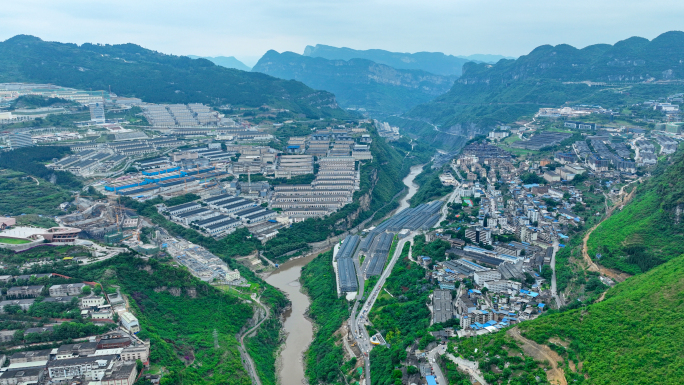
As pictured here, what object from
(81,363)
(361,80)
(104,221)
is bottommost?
(81,363)

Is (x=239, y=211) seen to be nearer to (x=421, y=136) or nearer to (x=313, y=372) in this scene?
(x=313, y=372)

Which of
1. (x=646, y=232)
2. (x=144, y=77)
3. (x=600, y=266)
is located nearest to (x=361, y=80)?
(x=144, y=77)

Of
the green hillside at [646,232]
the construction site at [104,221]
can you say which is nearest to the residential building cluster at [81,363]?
the construction site at [104,221]

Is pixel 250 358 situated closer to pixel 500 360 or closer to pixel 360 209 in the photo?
pixel 500 360

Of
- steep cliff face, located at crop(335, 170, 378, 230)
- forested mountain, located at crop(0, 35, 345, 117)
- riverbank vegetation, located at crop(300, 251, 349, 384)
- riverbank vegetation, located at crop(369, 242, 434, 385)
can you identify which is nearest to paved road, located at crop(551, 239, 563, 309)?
riverbank vegetation, located at crop(369, 242, 434, 385)

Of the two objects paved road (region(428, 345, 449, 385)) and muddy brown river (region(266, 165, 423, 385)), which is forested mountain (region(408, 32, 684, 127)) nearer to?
muddy brown river (region(266, 165, 423, 385))

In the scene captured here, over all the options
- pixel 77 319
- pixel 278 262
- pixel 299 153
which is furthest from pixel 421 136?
pixel 77 319
